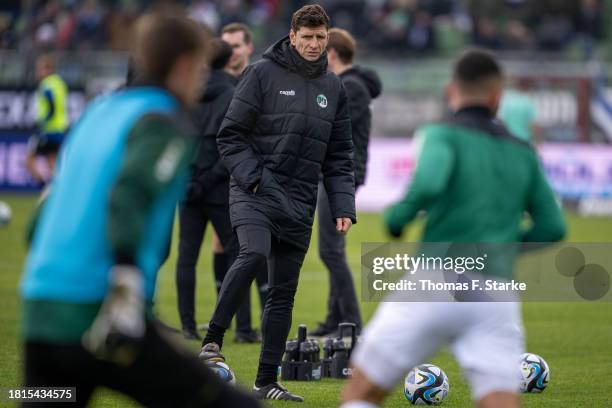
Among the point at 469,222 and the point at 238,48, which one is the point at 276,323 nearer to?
the point at 469,222

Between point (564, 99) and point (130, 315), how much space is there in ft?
76.9

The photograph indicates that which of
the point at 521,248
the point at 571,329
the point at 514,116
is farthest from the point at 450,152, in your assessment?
the point at 514,116

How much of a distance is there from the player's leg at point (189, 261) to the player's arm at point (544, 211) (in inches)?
225

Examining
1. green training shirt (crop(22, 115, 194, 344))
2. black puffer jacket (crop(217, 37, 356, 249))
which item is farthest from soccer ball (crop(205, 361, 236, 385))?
green training shirt (crop(22, 115, 194, 344))

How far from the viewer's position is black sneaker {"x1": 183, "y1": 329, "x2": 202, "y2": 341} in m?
10.8

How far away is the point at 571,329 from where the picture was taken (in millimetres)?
12172

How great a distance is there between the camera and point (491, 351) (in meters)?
5.13

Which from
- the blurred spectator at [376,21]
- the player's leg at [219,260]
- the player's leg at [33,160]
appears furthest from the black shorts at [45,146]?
the player's leg at [219,260]

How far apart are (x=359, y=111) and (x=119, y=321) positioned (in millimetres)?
6880

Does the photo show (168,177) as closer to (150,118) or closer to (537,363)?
(150,118)

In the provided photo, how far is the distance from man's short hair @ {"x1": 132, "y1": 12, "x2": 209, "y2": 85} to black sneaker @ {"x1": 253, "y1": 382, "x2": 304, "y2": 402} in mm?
3782

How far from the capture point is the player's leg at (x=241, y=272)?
8047 millimetres

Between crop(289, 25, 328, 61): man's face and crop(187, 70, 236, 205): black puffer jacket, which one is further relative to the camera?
crop(187, 70, 236, 205): black puffer jacket

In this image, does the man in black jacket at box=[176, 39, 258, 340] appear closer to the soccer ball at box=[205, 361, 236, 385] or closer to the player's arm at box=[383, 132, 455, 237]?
the soccer ball at box=[205, 361, 236, 385]
